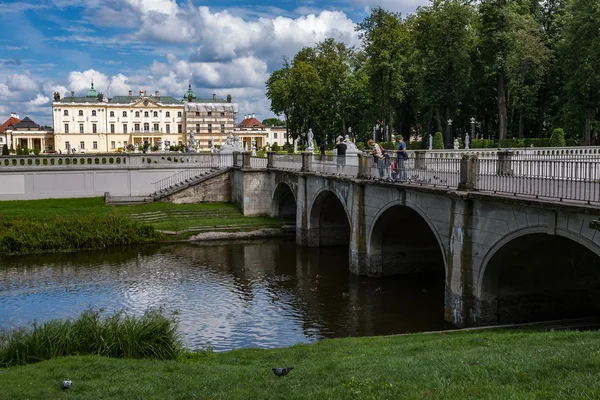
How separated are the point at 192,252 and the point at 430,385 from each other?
26726 mm

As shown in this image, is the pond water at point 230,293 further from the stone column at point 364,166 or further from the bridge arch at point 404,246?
the stone column at point 364,166

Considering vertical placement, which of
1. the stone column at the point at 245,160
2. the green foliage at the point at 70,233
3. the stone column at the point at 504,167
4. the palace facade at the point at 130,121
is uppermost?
the palace facade at the point at 130,121

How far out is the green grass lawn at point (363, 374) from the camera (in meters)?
8.78

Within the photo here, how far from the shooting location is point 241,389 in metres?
10.3

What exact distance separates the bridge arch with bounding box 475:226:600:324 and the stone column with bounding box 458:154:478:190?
7.31 feet

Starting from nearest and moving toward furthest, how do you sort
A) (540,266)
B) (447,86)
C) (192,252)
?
(540,266)
(192,252)
(447,86)

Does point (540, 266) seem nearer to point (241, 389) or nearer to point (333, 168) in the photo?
point (241, 389)

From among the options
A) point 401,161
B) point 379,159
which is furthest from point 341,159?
point 401,161

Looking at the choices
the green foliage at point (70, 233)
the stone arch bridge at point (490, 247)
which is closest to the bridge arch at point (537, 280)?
the stone arch bridge at point (490, 247)

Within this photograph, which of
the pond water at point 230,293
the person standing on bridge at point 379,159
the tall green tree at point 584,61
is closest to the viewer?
the pond water at point 230,293

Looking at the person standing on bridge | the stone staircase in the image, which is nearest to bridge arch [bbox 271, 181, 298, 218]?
the stone staircase

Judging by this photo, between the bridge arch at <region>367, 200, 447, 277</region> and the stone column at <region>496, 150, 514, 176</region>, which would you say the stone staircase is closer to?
the bridge arch at <region>367, 200, 447, 277</region>

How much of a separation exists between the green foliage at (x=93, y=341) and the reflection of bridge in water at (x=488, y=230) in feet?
30.8

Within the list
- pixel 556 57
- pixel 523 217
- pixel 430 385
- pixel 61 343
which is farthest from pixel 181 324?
pixel 556 57
